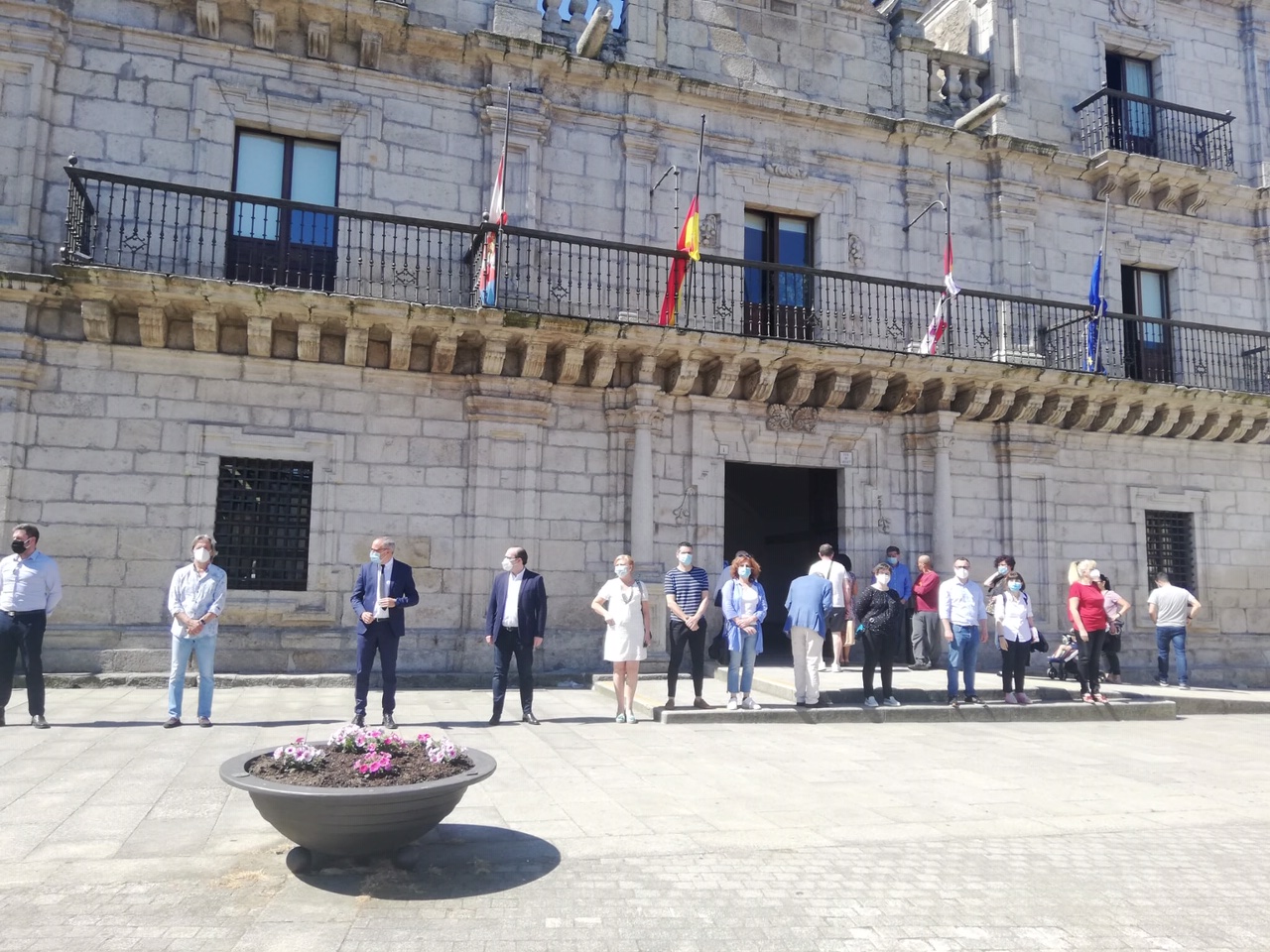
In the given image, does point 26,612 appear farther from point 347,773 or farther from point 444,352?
point 444,352

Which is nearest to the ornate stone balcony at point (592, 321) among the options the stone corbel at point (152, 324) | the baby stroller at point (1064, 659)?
the stone corbel at point (152, 324)

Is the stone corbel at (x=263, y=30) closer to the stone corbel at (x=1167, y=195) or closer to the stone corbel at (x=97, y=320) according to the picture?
the stone corbel at (x=97, y=320)

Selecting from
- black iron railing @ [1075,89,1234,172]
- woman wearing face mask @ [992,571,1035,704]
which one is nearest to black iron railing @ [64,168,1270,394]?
black iron railing @ [1075,89,1234,172]

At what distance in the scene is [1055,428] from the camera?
15.4 meters

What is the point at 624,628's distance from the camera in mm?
9312

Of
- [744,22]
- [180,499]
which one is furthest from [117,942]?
[744,22]

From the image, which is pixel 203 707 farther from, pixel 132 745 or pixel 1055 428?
pixel 1055 428

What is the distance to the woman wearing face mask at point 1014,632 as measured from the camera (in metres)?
10.9

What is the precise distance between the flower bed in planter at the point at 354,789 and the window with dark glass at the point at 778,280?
10341 mm

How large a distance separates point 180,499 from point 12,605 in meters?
3.22

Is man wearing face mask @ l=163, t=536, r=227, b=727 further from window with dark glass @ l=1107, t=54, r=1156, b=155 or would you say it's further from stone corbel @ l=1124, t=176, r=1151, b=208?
window with dark glass @ l=1107, t=54, r=1156, b=155

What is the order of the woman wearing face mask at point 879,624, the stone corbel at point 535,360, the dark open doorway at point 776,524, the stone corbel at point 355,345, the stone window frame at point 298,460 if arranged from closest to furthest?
the woman wearing face mask at point 879,624 → the stone window frame at point 298,460 → the stone corbel at point 355,345 → the stone corbel at point 535,360 → the dark open doorway at point 776,524

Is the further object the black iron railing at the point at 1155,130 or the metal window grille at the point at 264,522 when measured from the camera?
the black iron railing at the point at 1155,130

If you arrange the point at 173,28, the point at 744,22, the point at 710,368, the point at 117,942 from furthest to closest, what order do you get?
the point at 744,22
the point at 710,368
the point at 173,28
the point at 117,942
